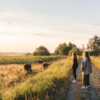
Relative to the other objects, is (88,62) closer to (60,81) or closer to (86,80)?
(86,80)

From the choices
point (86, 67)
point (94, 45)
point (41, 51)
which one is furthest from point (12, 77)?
point (94, 45)

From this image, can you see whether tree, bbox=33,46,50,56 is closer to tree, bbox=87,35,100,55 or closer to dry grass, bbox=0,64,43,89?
tree, bbox=87,35,100,55

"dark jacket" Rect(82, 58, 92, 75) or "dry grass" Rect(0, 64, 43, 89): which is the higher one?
"dark jacket" Rect(82, 58, 92, 75)

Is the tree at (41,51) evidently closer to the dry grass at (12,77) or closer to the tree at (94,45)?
the tree at (94,45)

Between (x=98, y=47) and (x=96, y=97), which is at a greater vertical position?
(x=98, y=47)

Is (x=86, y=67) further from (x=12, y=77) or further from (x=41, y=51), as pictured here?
(x=41, y=51)

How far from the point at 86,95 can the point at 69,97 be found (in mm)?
934

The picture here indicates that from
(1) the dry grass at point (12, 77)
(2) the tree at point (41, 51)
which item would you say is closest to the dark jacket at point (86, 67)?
(1) the dry grass at point (12, 77)

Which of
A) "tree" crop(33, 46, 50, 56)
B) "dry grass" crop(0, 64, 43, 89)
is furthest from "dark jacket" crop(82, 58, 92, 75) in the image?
"tree" crop(33, 46, 50, 56)

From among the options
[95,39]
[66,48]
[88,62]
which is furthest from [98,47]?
[88,62]

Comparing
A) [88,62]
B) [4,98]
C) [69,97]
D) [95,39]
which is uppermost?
[95,39]

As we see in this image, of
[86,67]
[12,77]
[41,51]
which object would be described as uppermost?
[41,51]

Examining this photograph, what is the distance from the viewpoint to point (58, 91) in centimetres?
664

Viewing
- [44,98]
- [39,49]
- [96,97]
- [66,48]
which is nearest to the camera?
[44,98]
